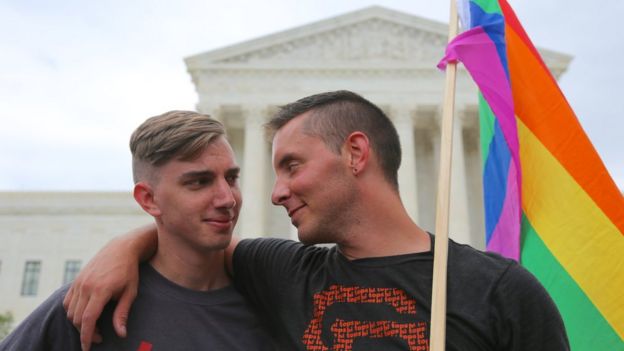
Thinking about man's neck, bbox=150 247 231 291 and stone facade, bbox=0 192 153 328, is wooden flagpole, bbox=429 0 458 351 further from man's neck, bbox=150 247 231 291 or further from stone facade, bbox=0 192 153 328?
stone facade, bbox=0 192 153 328

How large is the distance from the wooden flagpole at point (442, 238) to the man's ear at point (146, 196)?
5.24 ft

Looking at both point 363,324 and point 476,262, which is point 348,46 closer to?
point 476,262

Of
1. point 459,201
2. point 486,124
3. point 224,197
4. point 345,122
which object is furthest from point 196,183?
point 459,201

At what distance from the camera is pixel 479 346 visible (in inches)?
105

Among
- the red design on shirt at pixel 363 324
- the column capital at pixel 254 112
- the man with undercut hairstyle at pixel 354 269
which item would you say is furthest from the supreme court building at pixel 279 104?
the red design on shirt at pixel 363 324

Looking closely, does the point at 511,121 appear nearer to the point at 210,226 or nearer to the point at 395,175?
the point at 395,175

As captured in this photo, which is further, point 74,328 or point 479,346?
point 74,328

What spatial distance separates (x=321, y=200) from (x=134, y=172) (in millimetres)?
1225

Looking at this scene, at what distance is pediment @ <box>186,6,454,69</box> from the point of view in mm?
36884

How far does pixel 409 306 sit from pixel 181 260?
4.41 ft

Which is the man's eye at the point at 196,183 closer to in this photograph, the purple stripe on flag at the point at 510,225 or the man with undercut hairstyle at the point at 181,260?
the man with undercut hairstyle at the point at 181,260

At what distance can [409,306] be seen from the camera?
2.82 meters

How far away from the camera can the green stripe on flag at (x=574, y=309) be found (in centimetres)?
349

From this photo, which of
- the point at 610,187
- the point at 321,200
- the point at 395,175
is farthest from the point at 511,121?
the point at 321,200
